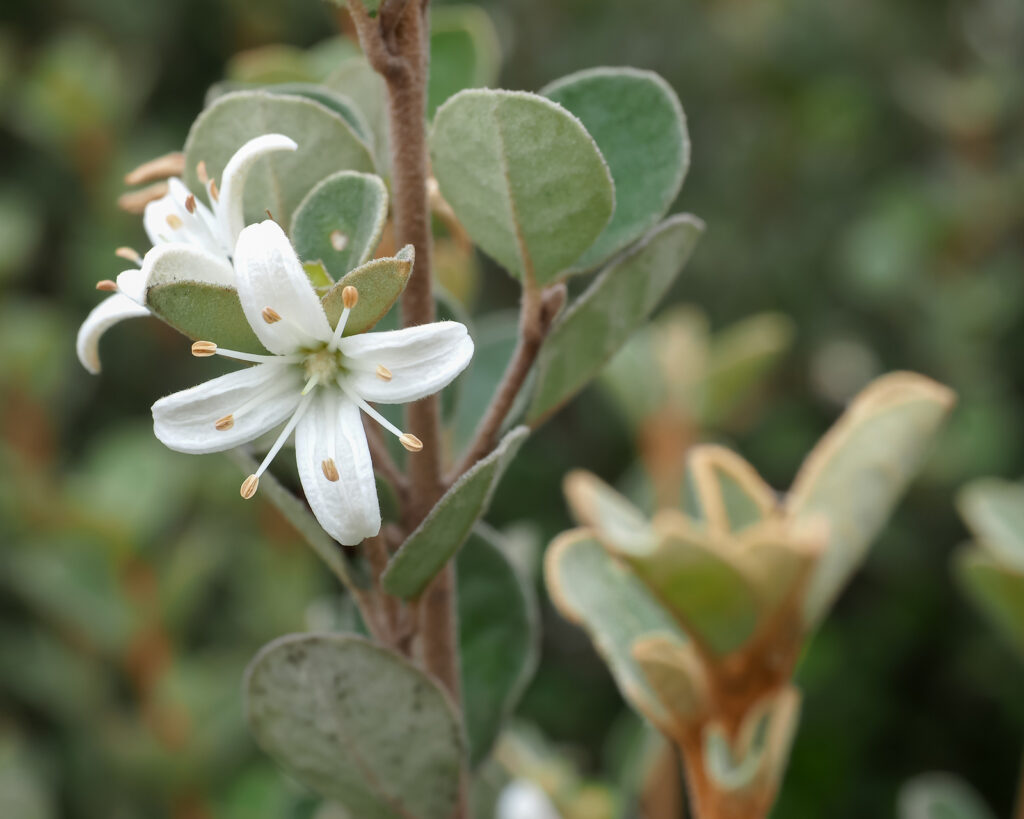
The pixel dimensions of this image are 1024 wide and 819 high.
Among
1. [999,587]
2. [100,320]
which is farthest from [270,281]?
[999,587]

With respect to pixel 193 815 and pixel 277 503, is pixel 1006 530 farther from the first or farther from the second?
pixel 193 815

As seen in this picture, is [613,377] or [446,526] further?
[613,377]

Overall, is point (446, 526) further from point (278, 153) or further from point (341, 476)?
point (278, 153)

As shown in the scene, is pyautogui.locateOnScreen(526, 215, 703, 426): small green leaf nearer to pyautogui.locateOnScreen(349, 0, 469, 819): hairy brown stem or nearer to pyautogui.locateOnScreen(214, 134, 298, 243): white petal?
pyautogui.locateOnScreen(349, 0, 469, 819): hairy brown stem

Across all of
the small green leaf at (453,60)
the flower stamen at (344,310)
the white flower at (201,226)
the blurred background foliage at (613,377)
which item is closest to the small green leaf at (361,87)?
the small green leaf at (453,60)

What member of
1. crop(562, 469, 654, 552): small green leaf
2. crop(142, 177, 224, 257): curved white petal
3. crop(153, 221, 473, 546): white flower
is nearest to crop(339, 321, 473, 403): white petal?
crop(153, 221, 473, 546): white flower

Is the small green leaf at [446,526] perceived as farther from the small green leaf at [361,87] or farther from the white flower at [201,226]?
the small green leaf at [361,87]
